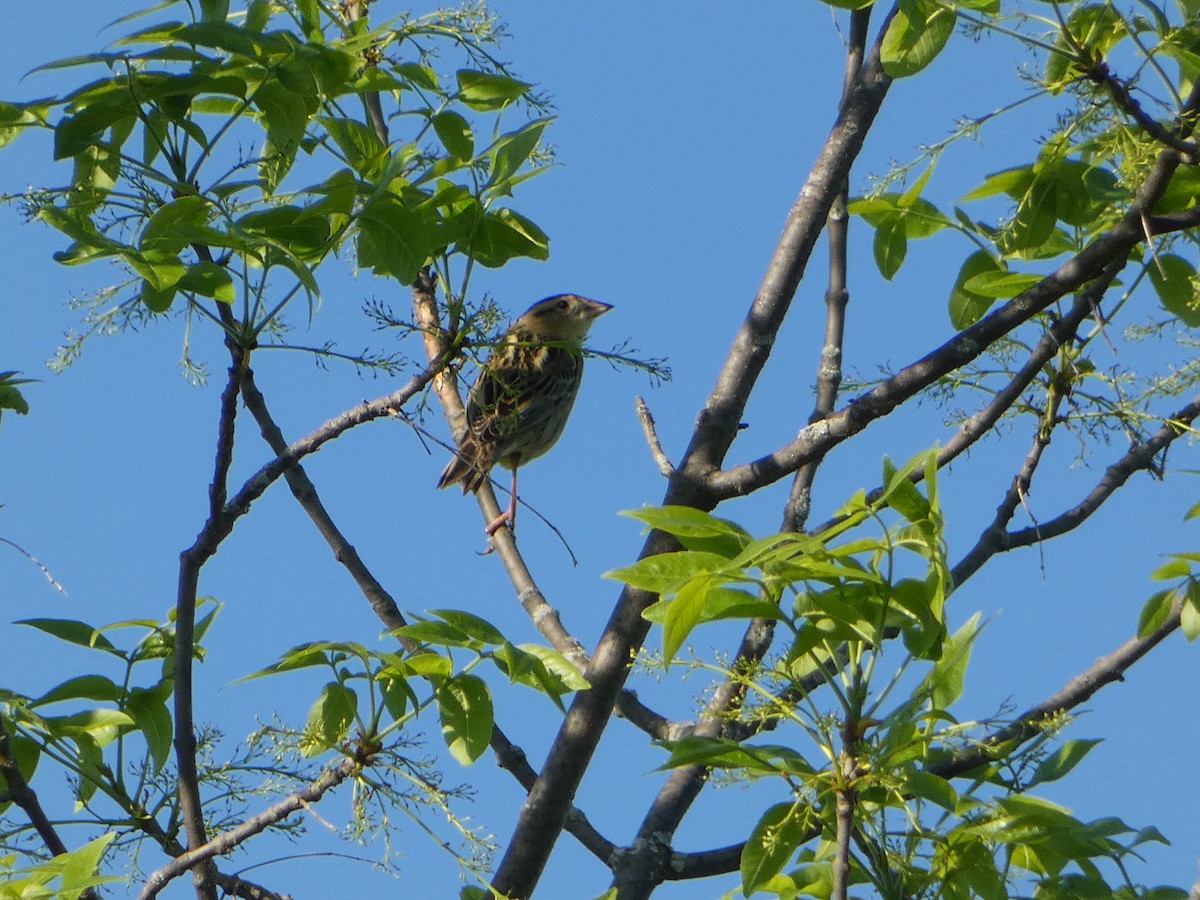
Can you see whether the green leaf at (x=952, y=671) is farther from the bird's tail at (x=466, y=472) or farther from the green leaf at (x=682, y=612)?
the bird's tail at (x=466, y=472)

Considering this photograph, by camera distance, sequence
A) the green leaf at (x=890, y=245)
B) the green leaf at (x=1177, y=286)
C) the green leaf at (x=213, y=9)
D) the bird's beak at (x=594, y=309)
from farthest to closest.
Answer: the bird's beak at (x=594, y=309) < the green leaf at (x=890, y=245) < the green leaf at (x=1177, y=286) < the green leaf at (x=213, y=9)

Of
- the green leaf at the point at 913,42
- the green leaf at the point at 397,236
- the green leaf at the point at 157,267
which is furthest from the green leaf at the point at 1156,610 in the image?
the green leaf at the point at 157,267

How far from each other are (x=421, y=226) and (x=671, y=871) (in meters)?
2.09

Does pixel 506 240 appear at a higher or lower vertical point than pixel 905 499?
higher

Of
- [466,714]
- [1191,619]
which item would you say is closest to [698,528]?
[466,714]

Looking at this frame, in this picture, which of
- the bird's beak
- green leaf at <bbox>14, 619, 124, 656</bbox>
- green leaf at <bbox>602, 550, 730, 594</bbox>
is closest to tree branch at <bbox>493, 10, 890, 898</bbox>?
green leaf at <bbox>602, 550, 730, 594</bbox>

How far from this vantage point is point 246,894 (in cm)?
337

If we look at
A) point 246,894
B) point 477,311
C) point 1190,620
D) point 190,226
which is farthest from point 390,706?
point 1190,620

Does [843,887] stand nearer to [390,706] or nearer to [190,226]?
[390,706]

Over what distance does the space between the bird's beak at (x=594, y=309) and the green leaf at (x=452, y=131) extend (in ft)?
21.0

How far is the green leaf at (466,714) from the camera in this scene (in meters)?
3.28

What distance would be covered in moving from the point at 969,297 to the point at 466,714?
6.34 feet

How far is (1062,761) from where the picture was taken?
10.1 ft

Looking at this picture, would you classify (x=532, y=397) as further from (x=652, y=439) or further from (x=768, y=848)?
(x=768, y=848)
